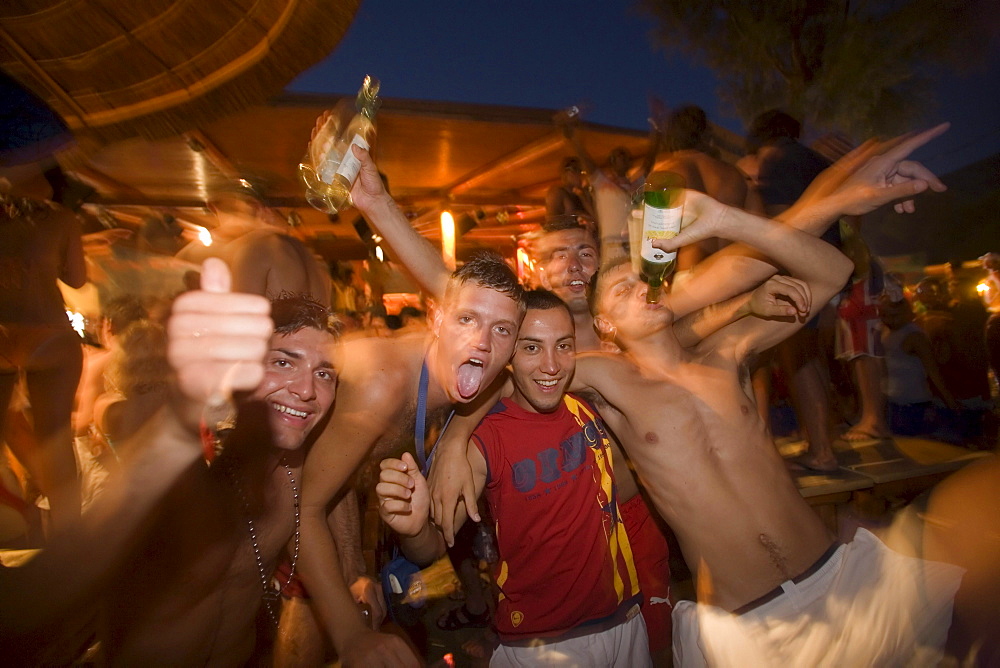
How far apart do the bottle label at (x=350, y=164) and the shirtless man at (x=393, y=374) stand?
4 cm

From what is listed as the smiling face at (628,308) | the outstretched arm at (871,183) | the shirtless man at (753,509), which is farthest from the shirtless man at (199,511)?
the outstretched arm at (871,183)

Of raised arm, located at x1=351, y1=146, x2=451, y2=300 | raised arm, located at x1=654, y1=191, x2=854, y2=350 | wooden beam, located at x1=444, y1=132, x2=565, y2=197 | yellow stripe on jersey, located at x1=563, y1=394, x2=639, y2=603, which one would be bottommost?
yellow stripe on jersey, located at x1=563, y1=394, x2=639, y2=603

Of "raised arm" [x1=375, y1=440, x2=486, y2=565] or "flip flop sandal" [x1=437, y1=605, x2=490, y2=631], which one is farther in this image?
"flip flop sandal" [x1=437, y1=605, x2=490, y2=631]

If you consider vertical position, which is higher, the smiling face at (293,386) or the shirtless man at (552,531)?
the smiling face at (293,386)

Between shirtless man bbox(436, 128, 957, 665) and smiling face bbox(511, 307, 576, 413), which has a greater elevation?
smiling face bbox(511, 307, 576, 413)

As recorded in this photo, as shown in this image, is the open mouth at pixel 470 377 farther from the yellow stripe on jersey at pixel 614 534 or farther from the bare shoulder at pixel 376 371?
the yellow stripe on jersey at pixel 614 534

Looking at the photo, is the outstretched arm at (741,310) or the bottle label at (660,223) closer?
the bottle label at (660,223)

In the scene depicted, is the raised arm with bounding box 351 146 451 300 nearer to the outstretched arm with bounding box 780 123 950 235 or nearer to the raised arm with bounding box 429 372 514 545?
the raised arm with bounding box 429 372 514 545

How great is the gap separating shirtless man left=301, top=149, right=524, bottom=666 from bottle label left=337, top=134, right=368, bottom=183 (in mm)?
42

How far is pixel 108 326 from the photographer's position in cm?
472

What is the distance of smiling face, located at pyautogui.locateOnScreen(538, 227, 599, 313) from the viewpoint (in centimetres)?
347

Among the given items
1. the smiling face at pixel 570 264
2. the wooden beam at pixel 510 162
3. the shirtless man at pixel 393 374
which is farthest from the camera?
the wooden beam at pixel 510 162

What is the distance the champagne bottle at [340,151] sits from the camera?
2318 millimetres

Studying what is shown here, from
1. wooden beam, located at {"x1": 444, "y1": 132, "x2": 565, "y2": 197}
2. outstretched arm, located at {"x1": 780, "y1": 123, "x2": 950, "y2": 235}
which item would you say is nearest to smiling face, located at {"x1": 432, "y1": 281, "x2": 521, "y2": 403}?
Answer: outstretched arm, located at {"x1": 780, "y1": 123, "x2": 950, "y2": 235}
